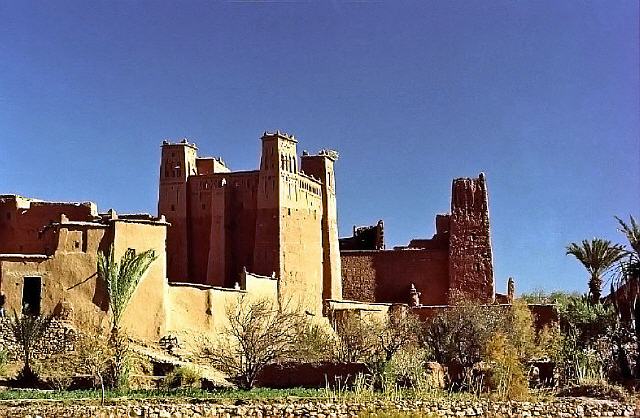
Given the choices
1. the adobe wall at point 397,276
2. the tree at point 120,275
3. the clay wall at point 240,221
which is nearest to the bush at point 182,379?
the tree at point 120,275

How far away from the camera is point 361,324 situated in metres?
37.5

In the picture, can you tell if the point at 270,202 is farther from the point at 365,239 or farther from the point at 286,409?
the point at 286,409

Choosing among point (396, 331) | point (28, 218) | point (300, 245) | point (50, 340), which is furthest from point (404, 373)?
point (28, 218)

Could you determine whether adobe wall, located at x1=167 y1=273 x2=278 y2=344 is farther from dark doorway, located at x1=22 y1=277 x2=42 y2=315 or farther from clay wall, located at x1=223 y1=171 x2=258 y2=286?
clay wall, located at x1=223 y1=171 x2=258 y2=286

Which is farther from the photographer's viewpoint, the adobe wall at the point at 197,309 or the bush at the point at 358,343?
the adobe wall at the point at 197,309

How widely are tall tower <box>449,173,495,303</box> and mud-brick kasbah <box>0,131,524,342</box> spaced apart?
0.06 meters

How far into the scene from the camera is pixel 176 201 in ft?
146

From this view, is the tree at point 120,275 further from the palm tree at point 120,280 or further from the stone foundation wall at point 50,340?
the stone foundation wall at point 50,340

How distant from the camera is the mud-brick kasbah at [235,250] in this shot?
29828 millimetres

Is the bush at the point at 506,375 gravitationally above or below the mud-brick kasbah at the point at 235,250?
below

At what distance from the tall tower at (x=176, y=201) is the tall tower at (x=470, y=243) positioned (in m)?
15.1

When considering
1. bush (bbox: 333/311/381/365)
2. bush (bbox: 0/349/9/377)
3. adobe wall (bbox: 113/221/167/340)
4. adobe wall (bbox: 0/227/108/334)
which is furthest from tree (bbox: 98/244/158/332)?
bush (bbox: 333/311/381/365)

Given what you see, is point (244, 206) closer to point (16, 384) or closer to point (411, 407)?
point (16, 384)

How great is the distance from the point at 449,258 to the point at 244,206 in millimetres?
12353
